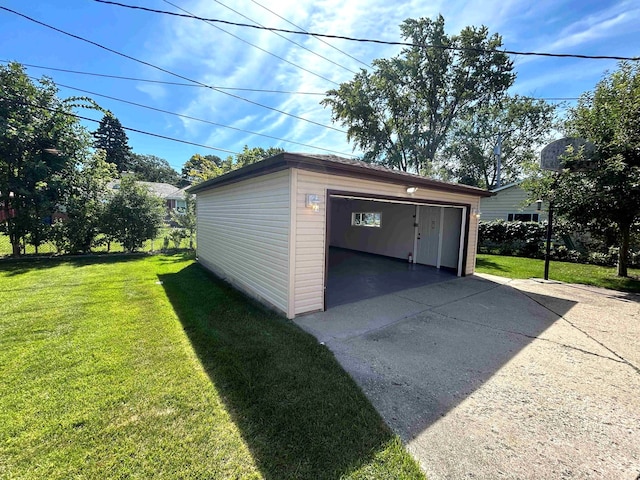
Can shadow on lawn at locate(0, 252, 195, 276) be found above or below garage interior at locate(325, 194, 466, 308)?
below

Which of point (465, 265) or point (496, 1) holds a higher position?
point (496, 1)

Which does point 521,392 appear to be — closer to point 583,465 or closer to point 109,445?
point 583,465

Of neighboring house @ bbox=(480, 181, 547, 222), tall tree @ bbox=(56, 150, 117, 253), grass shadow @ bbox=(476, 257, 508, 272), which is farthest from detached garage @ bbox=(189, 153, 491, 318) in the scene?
neighboring house @ bbox=(480, 181, 547, 222)

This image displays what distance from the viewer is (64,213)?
405 inches

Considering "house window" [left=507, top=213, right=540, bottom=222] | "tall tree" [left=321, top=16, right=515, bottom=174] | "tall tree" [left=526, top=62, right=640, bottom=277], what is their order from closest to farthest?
1. "tall tree" [left=526, top=62, right=640, bottom=277]
2. "house window" [left=507, top=213, right=540, bottom=222]
3. "tall tree" [left=321, top=16, right=515, bottom=174]

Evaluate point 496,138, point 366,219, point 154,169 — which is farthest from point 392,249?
point 154,169

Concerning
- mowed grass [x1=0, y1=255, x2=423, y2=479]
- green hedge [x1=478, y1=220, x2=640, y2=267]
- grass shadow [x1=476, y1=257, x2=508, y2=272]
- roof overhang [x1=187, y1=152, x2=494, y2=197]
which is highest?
roof overhang [x1=187, y1=152, x2=494, y2=197]

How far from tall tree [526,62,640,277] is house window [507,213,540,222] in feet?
21.6

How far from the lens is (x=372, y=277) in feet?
24.8

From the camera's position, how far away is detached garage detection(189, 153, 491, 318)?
4.36 meters

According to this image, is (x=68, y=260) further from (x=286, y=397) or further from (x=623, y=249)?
(x=623, y=249)

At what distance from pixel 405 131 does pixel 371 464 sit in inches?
794

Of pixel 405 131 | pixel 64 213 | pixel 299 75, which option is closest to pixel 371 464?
pixel 299 75

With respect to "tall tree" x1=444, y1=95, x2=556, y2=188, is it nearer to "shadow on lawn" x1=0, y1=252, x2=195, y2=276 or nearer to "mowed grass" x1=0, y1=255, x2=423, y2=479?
"shadow on lawn" x1=0, y1=252, x2=195, y2=276
